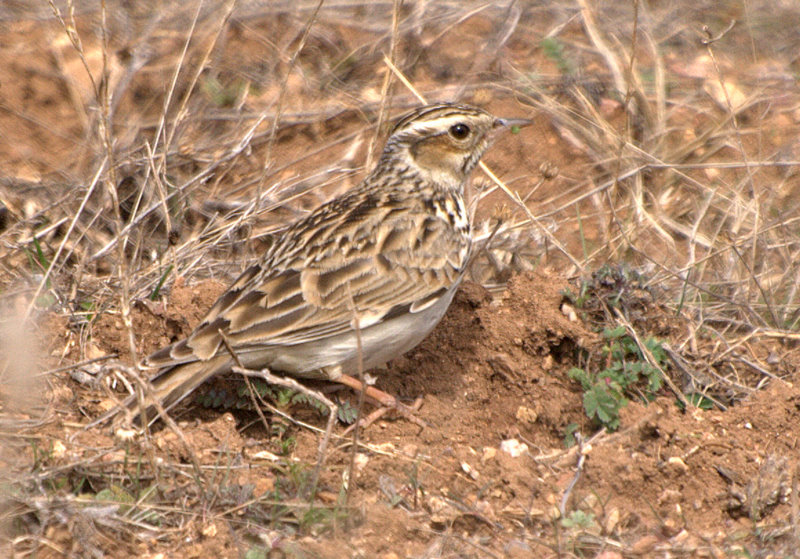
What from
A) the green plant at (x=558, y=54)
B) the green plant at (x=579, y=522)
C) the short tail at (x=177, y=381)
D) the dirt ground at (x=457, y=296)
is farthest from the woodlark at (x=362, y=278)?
the green plant at (x=558, y=54)

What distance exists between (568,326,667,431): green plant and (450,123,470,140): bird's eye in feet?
4.42

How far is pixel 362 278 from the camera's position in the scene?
17.9ft

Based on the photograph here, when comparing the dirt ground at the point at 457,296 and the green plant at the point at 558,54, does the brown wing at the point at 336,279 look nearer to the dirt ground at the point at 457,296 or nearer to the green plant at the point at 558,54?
the dirt ground at the point at 457,296

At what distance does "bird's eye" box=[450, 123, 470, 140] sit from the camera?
19.5 ft

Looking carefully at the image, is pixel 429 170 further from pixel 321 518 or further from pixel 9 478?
pixel 9 478

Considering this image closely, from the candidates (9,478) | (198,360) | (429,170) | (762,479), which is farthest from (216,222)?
(762,479)

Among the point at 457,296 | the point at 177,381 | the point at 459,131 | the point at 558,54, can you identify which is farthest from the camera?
the point at 558,54

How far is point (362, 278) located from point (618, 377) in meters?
1.44

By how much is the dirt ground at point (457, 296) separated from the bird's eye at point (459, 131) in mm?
657

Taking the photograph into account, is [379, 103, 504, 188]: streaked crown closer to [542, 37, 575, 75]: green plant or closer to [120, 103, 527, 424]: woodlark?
[120, 103, 527, 424]: woodlark

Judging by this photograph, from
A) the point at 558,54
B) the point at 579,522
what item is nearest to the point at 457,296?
the point at 579,522

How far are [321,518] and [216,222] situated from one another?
3169 millimetres

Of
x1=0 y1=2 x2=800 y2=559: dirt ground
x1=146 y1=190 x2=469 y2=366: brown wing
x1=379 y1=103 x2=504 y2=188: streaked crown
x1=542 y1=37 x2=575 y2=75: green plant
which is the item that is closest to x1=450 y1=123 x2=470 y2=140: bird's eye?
x1=379 y1=103 x2=504 y2=188: streaked crown

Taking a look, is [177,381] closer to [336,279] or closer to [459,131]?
[336,279]
